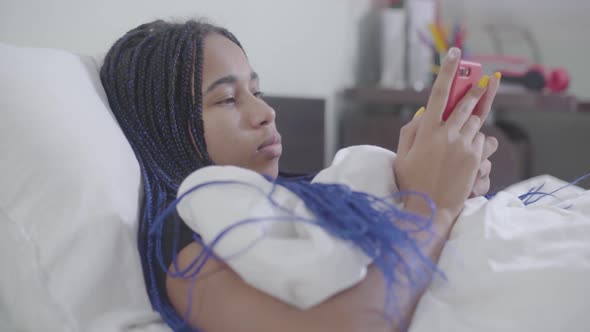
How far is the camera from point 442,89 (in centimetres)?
58

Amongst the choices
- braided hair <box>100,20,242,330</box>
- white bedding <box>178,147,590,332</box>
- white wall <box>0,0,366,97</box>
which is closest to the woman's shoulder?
white bedding <box>178,147,590,332</box>

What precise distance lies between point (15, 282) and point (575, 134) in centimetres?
→ 216

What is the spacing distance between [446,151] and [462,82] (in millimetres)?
88

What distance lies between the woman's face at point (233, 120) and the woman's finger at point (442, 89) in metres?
0.25

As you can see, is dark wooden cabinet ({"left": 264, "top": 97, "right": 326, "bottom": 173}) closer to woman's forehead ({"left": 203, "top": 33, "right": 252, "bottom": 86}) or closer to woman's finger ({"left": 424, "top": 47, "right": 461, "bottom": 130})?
woman's forehead ({"left": 203, "top": 33, "right": 252, "bottom": 86})

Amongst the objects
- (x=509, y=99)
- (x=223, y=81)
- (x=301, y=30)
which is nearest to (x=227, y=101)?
(x=223, y=81)

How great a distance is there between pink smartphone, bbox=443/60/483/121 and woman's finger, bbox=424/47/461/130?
0.02m

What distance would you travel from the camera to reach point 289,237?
0.51 m

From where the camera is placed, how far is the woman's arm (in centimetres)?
46

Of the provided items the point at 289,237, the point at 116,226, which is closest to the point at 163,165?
the point at 116,226

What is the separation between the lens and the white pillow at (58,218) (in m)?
0.54

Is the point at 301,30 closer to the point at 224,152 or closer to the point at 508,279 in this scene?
the point at 224,152

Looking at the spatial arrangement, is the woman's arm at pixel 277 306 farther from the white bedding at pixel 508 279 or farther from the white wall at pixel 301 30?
the white wall at pixel 301 30

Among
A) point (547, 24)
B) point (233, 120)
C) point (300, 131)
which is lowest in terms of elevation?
point (300, 131)
